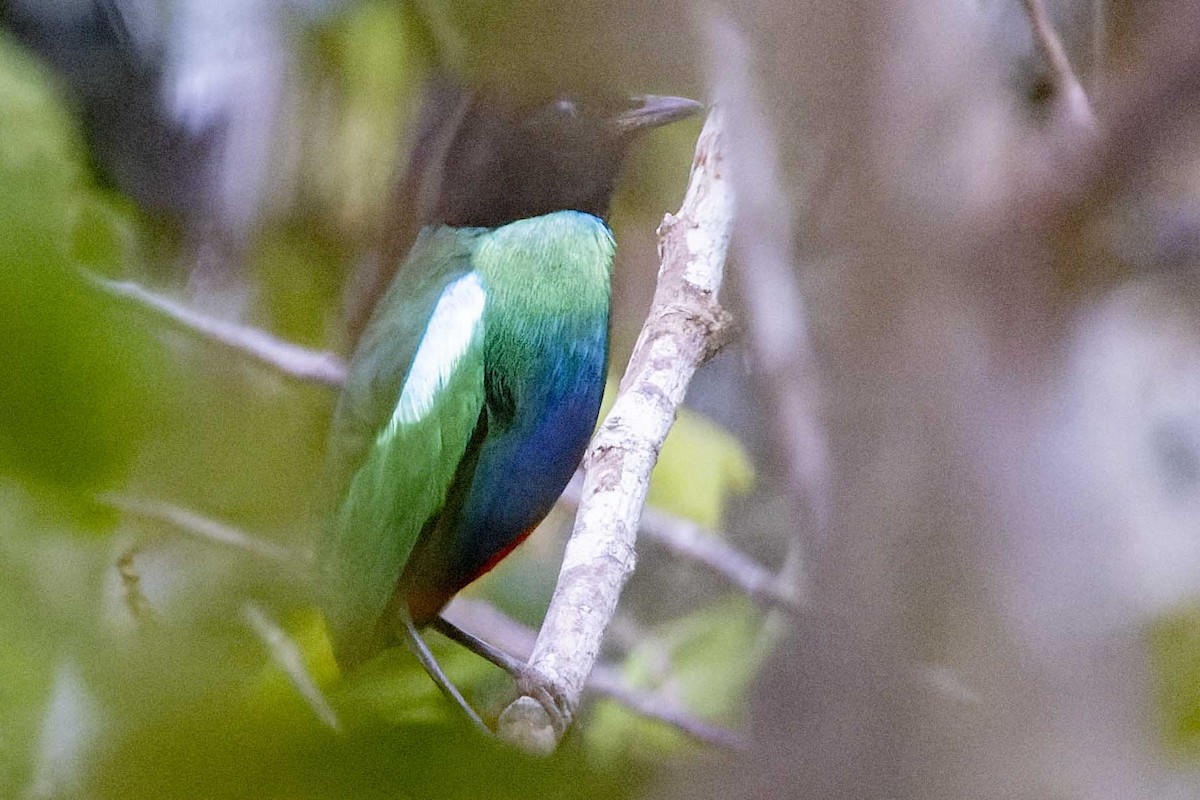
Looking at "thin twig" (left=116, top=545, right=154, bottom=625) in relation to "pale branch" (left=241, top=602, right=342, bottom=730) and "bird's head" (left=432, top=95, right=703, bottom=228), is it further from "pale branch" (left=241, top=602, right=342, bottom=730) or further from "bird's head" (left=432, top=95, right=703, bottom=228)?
"bird's head" (left=432, top=95, right=703, bottom=228)

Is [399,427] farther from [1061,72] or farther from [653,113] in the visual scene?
[1061,72]

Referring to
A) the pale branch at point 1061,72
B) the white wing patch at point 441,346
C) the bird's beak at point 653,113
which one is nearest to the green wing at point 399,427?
the white wing patch at point 441,346

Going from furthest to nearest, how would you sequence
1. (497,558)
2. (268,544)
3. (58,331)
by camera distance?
(497,558)
(268,544)
(58,331)

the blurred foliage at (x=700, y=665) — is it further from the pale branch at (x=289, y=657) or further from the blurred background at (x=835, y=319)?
the pale branch at (x=289, y=657)

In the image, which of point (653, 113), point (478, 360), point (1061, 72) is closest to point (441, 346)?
point (478, 360)

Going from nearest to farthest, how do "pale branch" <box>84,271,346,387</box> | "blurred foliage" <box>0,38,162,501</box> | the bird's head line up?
"blurred foliage" <box>0,38,162,501</box>, "pale branch" <box>84,271,346,387</box>, the bird's head

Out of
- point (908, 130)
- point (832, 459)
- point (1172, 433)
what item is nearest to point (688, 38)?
point (908, 130)

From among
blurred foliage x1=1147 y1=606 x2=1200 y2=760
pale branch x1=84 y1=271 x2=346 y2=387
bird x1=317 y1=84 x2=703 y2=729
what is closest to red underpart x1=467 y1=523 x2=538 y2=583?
bird x1=317 y1=84 x2=703 y2=729
